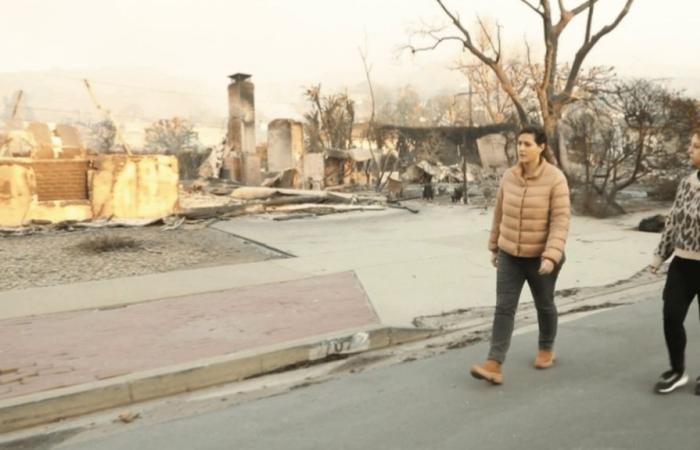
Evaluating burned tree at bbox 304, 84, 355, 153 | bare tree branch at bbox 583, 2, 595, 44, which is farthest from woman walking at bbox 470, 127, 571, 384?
burned tree at bbox 304, 84, 355, 153

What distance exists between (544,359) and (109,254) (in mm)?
7617

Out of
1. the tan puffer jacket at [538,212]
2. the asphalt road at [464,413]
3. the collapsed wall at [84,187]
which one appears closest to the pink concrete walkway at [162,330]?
the asphalt road at [464,413]

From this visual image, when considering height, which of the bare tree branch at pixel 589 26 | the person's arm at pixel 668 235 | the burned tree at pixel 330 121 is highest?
the bare tree branch at pixel 589 26

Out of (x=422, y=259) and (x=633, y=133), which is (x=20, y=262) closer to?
(x=422, y=259)

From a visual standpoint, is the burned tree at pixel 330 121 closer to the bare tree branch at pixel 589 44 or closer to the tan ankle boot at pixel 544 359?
the bare tree branch at pixel 589 44

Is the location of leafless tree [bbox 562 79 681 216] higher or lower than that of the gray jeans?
higher

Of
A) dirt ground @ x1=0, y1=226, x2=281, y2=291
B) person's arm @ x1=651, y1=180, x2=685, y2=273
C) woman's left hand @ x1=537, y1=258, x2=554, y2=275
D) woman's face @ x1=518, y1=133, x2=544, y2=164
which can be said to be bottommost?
dirt ground @ x1=0, y1=226, x2=281, y2=291

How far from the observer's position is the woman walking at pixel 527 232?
4.27 m

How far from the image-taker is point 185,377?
4648 mm

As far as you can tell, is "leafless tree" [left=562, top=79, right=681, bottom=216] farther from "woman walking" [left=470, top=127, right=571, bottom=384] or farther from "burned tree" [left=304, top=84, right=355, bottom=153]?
"burned tree" [left=304, top=84, right=355, bottom=153]

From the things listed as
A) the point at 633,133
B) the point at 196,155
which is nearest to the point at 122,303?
the point at 633,133

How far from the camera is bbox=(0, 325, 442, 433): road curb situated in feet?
13.6

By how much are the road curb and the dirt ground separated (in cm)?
428

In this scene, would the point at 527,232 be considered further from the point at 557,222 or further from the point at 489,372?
the point at 489,372
